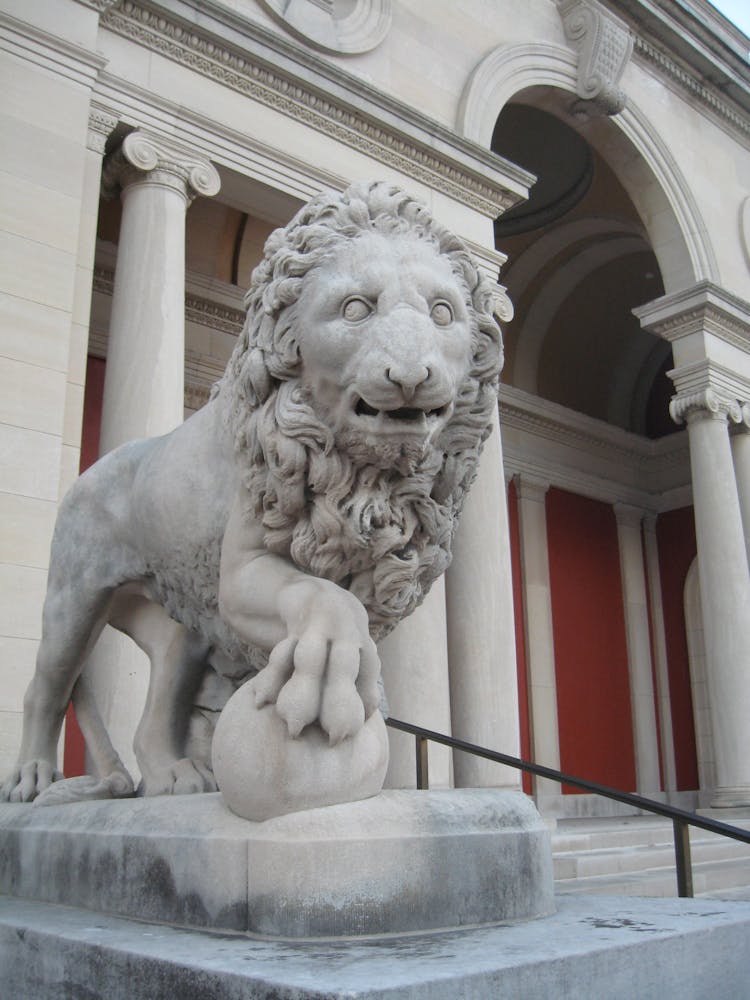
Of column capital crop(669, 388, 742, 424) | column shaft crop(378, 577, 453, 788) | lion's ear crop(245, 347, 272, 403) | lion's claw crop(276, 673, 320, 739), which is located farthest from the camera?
column capital crop(669, 388, 742, 424)

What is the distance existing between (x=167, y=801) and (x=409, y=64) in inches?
345

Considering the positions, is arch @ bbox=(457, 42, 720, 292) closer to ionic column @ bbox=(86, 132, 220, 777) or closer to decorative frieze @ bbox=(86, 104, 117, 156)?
ionic column @ bbox=(86, 132, 220, 777)

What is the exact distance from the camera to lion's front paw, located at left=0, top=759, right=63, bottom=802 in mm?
2572

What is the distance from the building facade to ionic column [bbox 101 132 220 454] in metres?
0.02

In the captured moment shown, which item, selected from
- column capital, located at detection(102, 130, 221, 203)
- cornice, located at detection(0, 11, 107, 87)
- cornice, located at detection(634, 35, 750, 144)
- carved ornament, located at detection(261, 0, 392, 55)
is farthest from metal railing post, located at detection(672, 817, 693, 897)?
cornice, located at detection(634, 35, 750, 144)

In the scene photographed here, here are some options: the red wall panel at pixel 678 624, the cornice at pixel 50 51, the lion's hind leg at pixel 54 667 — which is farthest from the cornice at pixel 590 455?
the lion's hind leg at pixel 54 667

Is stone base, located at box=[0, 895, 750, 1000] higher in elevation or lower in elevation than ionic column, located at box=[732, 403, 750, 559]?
lower

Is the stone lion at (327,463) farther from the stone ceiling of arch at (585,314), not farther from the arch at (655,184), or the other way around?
the stone ceiling of arch at (585,314)

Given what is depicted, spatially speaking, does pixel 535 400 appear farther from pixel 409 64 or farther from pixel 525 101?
pixel 409 64

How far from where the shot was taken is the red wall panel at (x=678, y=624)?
16234 mm

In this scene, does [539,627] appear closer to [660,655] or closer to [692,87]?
[660,655]

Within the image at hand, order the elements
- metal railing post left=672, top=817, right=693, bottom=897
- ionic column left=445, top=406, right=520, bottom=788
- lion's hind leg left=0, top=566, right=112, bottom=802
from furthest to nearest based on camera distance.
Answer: ionic column left=445, top=406, right=520, bottom=788 → metal railing post left=672, top=817, right=693, bottom=897 → lion's hind leg left=0, top=566, right=112, bottom=802

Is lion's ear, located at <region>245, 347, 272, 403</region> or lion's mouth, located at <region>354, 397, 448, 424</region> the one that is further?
lion's ear, located at <region>245, 347, 272, 403</region>

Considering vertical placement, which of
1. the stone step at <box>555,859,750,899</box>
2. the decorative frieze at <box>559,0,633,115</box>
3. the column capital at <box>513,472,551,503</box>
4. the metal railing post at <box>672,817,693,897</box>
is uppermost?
the decorative frieze at <box>559,0,633,115</box>
